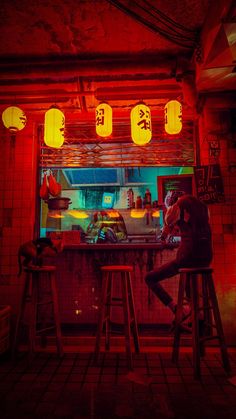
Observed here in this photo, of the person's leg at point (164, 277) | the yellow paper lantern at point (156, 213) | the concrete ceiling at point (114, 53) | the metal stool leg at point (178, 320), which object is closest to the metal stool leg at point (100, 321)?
the person's leg at point (164, 277)

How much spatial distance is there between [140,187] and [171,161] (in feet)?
12.5

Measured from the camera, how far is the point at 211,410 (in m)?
A: 2.90

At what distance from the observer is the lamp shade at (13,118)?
204 inches

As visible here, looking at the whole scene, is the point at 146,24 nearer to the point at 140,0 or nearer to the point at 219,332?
the point at 140,0

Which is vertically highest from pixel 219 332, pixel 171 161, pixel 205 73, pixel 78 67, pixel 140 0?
pixel 140 0

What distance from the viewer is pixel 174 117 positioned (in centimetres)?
520

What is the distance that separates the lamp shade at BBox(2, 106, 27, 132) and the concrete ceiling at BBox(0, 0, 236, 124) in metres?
0.28

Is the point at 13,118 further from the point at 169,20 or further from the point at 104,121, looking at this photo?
the point at 169,20

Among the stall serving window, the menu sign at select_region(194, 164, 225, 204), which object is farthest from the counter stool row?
the stall serving window

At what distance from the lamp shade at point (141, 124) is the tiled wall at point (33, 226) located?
111 centimetres

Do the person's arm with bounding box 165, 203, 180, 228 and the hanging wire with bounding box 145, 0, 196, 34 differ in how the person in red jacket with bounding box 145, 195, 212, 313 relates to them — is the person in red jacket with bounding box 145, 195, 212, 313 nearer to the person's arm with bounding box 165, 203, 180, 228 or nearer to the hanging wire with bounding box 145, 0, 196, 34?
the person's arm with bounding box 165, 203, 180, 228

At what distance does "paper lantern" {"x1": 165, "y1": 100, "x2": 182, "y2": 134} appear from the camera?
5.19m

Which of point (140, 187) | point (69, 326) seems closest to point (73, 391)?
point (69, 326)

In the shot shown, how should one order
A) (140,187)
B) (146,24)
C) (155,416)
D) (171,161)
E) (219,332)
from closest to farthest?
(155,416) < (219,332) < (146,24) < (171,161) < (140,187)
